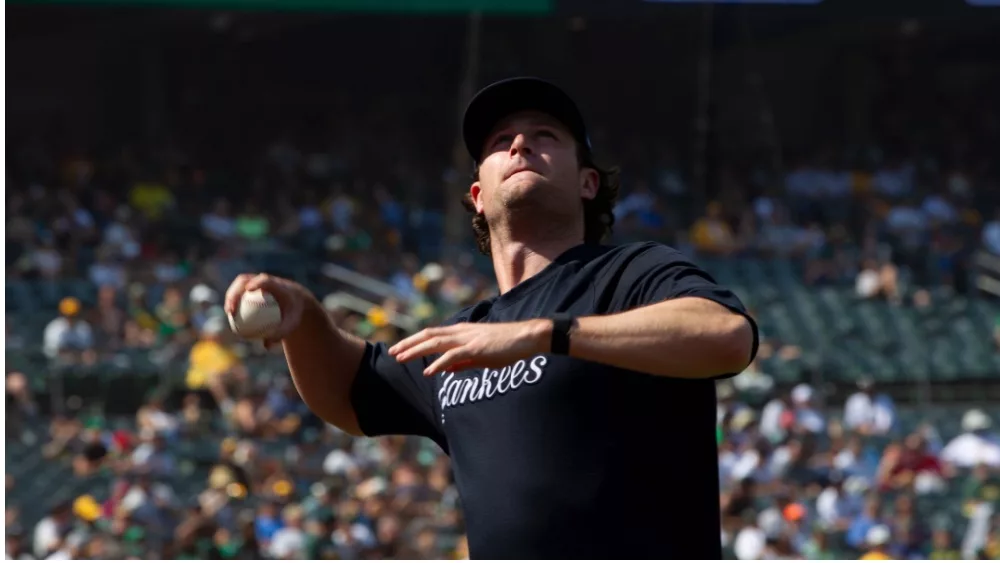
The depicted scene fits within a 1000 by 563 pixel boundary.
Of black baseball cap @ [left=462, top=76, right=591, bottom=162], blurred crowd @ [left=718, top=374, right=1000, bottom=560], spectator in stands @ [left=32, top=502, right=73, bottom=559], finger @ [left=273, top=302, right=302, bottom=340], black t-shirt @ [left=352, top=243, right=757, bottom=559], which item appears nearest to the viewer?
black t-shirt @ [left=352, top=243, right=757, bottom=559]

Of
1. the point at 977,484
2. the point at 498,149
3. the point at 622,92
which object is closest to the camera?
the point at 498,149

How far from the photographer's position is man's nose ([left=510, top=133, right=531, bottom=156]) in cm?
314

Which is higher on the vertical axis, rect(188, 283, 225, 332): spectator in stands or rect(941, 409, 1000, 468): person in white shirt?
rect(188, 283, 225, 332): spectator in stands

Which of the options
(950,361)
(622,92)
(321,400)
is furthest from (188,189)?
(321,400)

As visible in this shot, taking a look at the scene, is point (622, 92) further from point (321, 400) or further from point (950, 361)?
point (321, 400)

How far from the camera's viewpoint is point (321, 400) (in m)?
3.35

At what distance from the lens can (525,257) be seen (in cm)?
319

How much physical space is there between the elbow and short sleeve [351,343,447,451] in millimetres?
833

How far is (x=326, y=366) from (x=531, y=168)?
641 millimetres

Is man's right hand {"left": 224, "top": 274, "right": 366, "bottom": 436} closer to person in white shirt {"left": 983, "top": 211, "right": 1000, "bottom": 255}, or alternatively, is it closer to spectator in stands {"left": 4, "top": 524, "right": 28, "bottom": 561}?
spectator in stands {"left": 4, "top": 524, "right": 28, "bottom": 561}

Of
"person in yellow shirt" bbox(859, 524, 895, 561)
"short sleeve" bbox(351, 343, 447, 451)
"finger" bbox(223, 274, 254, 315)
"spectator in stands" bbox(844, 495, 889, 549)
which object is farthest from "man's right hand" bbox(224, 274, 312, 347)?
"spectator in stands" bbox(844, 495, 889, 549)

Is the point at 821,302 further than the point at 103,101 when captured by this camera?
No

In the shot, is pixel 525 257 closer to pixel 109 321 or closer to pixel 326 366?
pixel 326 366

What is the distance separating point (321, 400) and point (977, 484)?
9.87 meters
